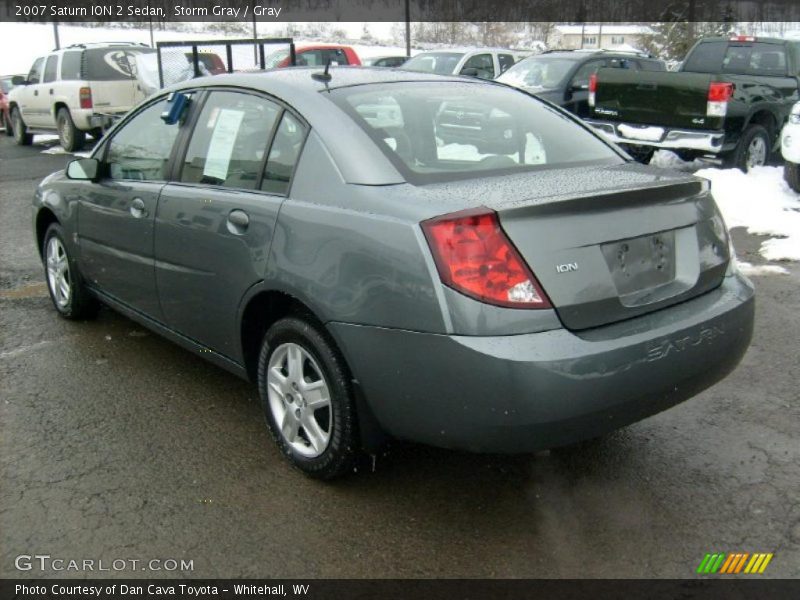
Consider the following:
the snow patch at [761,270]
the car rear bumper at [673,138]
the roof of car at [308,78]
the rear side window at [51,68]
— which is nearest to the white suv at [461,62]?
the car rear bumper at [673,138]

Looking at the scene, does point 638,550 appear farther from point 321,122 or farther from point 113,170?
point 113,170

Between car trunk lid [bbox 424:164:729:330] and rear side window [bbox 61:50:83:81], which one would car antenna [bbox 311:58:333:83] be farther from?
rear side window [bbox 61:50:83:81]

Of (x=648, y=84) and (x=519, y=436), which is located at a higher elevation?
(x=648, y=84)

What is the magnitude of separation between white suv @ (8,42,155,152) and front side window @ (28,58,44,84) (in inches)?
9.3

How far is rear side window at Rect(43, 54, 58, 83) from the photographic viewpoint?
15.0 meters

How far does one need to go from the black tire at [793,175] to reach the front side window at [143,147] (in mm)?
6929

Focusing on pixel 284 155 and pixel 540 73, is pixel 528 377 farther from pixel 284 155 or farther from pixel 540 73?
pixel 540 73

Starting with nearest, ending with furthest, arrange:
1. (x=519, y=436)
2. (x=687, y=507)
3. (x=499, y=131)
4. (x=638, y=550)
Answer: (x=519, y=436) < (x=638, y=550) < (x=687, y=507) < (x=499, y=131)

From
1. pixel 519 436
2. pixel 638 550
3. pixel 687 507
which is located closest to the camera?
pixel 519 436

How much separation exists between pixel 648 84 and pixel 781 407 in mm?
6584

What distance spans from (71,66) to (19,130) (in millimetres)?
3263

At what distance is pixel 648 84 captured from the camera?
9.45 metres

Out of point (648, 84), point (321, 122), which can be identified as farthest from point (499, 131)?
point (648, 84)
